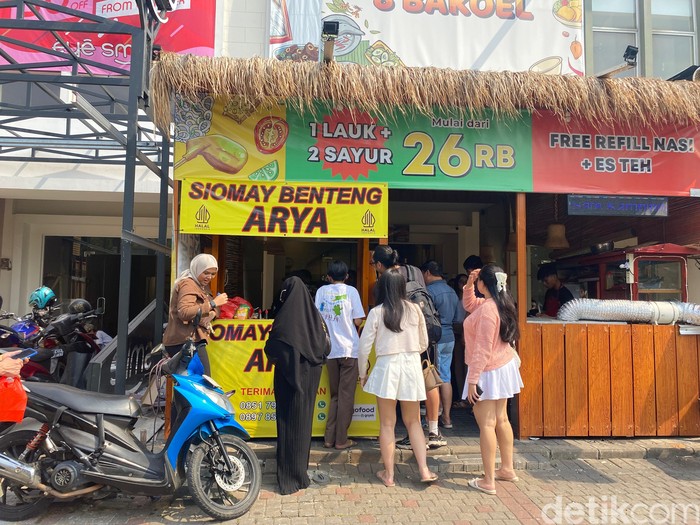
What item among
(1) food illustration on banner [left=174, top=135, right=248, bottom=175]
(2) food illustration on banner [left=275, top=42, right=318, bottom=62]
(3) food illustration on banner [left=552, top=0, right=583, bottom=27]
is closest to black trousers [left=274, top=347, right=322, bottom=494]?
(1) food illustration on banner [left=174, top=135, right=248, bottom=175]

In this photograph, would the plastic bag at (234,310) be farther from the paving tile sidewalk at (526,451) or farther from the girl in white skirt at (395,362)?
the girl in white skirt at (395,362)

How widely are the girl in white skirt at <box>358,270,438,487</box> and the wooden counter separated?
5.05ft

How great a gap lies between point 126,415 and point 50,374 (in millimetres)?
2253

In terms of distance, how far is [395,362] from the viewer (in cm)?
410

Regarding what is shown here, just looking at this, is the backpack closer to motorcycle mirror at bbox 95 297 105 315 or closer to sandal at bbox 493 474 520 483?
sandal at bbox 493 474 520 483

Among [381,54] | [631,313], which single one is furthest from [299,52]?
[631,313]

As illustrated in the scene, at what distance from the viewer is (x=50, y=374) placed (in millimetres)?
5320

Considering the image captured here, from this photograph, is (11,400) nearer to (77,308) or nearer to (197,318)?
(197,318)

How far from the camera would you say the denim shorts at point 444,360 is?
5414 mm

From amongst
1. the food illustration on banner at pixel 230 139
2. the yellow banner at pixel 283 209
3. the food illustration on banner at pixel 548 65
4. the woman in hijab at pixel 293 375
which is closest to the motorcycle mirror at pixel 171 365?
the woman in hijab at pixel 293 375

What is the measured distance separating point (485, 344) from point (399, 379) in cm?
75

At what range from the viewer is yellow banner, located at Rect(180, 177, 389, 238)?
4.94 meters

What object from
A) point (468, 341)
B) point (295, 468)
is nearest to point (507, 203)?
point (468, 341)

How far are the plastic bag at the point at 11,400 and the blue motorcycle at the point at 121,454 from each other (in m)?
0.19
